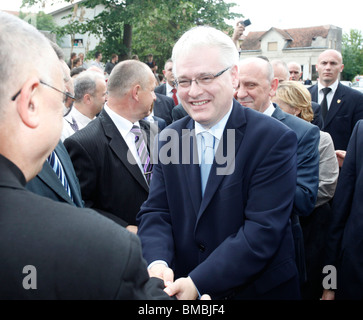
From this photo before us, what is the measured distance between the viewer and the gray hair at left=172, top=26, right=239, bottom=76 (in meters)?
2.08

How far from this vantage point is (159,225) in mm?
2252

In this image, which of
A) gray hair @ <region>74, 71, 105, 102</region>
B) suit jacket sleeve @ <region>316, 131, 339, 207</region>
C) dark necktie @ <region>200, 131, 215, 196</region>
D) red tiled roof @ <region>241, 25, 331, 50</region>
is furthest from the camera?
red tiled roof @ <region>241, 25, 331, 50</region>

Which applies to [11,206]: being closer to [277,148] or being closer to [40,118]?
[40,118]

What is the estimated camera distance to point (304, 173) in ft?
10.0

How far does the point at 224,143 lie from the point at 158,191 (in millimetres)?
518

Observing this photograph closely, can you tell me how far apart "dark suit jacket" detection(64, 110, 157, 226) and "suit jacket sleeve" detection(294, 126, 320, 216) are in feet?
4.55

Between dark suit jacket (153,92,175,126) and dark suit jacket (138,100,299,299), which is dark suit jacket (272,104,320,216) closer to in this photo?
dark suit jacket (138,100,299,299)

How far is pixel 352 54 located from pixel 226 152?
283 feet

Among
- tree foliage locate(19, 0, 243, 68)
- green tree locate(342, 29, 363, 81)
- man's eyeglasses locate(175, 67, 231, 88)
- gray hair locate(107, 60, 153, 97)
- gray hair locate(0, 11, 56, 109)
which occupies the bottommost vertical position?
green tree locate(342, 29, 363, 81)

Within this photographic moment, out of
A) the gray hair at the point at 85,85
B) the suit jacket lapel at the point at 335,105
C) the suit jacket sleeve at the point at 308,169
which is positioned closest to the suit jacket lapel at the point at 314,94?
the suit jacket lapel at the point at 335,105

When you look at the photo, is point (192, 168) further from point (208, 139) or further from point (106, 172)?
point (106, 172)

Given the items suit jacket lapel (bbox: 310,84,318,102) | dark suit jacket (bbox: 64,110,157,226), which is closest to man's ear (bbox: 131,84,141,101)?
dark suit jacket (bbox: 64,110,157,226)

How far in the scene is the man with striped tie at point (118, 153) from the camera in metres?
3.27

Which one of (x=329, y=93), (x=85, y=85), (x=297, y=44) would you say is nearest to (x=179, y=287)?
(x=85, y=85)
